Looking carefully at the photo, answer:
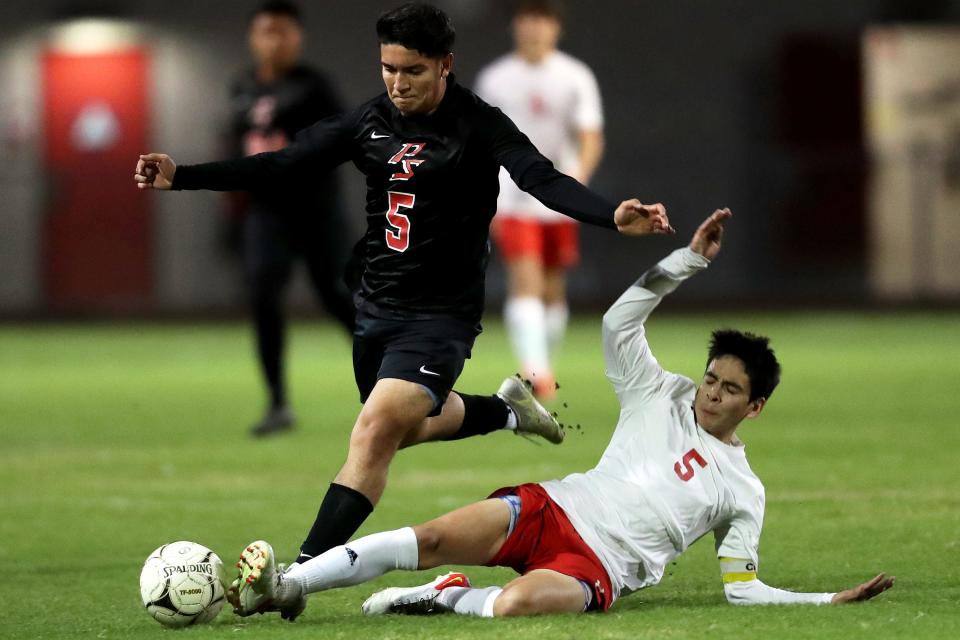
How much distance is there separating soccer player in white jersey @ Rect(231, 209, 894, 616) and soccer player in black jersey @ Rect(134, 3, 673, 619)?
41 cm

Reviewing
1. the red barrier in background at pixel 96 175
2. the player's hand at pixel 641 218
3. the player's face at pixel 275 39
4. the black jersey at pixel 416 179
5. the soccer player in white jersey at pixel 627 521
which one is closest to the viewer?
the player's hand at pixel 641 218

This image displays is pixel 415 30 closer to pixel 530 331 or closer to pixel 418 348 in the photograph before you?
pixel 418 348

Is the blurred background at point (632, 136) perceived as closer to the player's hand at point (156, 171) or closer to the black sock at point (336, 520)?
the player's hand at point (156, 171)

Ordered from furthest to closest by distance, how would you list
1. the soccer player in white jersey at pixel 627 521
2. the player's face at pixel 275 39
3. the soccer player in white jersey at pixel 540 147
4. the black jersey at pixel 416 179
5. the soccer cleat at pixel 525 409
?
the soccer player in white jersey at pixel 540 147
the player's face at pixel 275 39
the soccer cleat at pixel 525 409
the black jersey at pixel 416 179
the soccer player in white jersey at pixel 627 521

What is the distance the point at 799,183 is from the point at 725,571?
20.6 meters

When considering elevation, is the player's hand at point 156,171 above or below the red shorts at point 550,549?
above

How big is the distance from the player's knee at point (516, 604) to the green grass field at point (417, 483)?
71mm

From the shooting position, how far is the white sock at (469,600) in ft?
18.4

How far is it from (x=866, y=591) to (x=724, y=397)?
→ 0.80 metres

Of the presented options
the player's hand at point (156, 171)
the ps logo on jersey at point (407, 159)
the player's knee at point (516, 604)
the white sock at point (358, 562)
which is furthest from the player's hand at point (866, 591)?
the player's hand at point (156, 171)

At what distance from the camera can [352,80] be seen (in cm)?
2650

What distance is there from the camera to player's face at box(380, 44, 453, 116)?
612 centimetres

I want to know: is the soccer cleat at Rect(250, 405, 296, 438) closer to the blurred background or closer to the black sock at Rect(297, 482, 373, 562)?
the black sock at Rect(297, 482, 373, 562)

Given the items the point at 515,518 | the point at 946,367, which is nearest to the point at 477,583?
the point at 515,518
